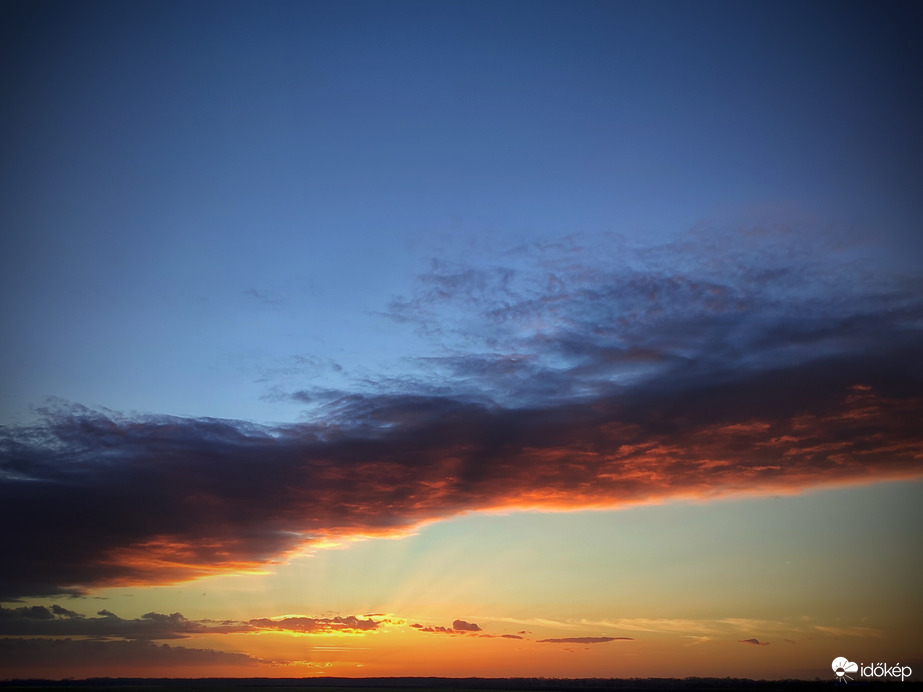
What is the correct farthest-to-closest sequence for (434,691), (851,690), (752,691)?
(434,691) → (752,691) → (851,690)

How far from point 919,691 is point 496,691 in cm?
5787

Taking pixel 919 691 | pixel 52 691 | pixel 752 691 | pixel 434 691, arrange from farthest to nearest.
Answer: pixel 434 691
pixel 52 691
pixel 752 691
pixel 919 691

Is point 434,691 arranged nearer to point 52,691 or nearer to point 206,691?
point 206,691

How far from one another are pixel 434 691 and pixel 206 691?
48381 mm

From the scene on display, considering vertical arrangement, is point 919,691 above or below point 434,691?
above

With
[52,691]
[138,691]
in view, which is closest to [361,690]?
[138,691]

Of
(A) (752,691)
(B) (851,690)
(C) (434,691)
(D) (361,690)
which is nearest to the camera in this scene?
(B) (851,690)

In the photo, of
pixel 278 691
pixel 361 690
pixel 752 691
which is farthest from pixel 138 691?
pixel 752 691

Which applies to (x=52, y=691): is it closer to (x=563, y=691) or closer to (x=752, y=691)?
(x=563, y=691)

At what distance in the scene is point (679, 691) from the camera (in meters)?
107

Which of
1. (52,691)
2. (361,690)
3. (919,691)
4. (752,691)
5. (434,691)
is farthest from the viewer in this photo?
(434,691)

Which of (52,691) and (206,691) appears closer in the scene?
(52,691)

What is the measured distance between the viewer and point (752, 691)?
101500 millimetres

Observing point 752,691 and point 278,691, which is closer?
point 752,691
